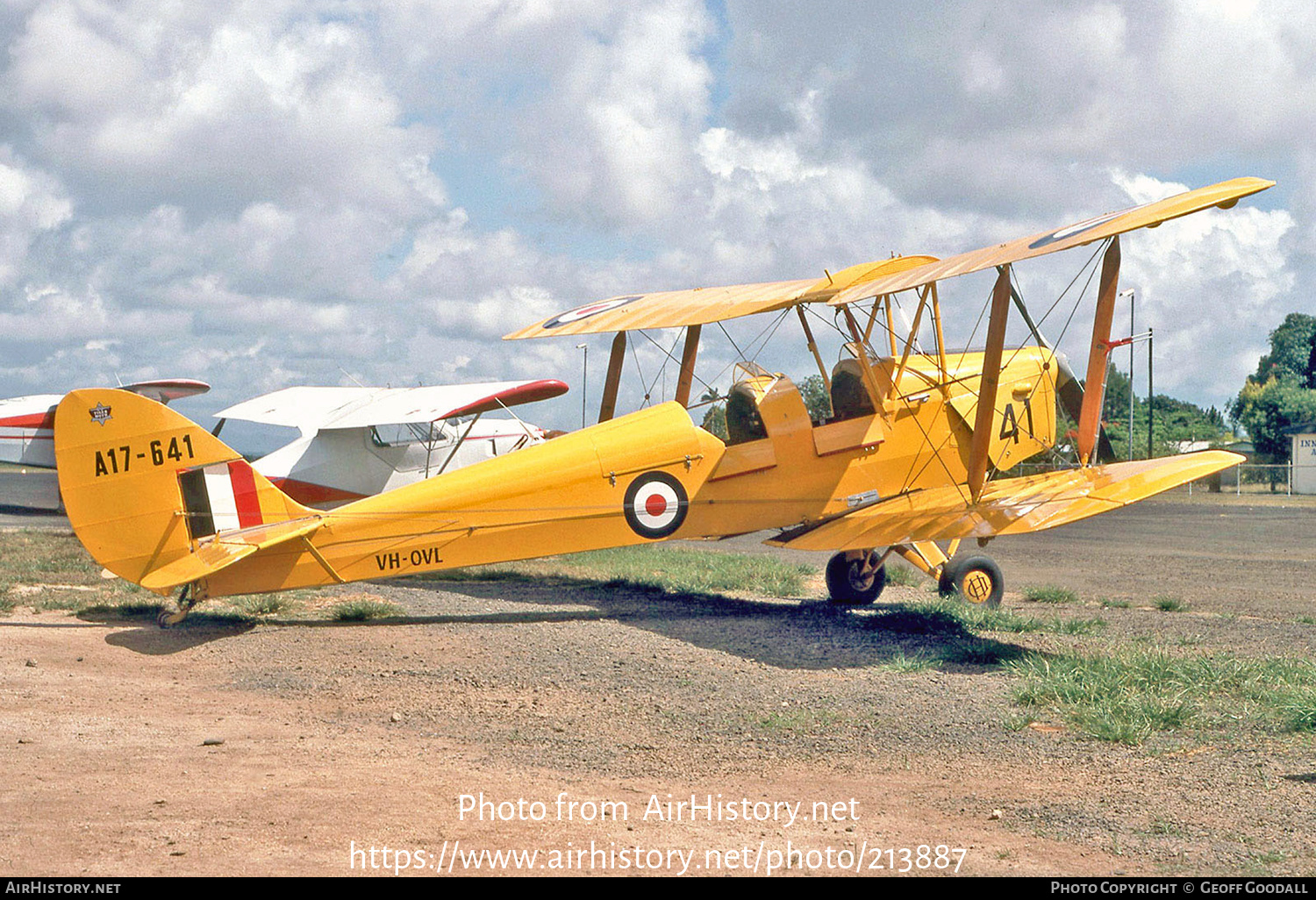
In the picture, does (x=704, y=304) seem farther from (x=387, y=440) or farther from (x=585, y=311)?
(x=387, y=440)

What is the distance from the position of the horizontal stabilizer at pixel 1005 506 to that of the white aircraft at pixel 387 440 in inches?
240

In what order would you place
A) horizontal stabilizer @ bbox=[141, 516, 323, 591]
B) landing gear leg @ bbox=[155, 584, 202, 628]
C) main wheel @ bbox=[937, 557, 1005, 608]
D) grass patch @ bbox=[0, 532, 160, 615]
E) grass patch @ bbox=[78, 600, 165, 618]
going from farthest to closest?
main wheel @ bbox=[937, 557, 1005, 608]
grass patch @ bbox=[0, 532, 160, 615]
grass patch @ bbox=[78, 600, 165, 618]
landing gear leg @ bbox=[155, 584, 202, 628]
horizontal stabilizer @ bbox=[141, 516, 323, 591]

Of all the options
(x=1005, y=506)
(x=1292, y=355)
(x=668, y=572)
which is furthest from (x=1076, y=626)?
(x=1292, y=355)

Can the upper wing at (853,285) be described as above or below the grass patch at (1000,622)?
above

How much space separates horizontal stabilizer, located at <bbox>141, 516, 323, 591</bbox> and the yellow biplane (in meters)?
0.02

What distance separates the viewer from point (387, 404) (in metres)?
16.2

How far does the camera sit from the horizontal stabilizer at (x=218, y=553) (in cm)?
876

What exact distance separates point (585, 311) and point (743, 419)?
326 centimetres

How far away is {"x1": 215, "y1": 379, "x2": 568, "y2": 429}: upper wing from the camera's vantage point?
15336mm

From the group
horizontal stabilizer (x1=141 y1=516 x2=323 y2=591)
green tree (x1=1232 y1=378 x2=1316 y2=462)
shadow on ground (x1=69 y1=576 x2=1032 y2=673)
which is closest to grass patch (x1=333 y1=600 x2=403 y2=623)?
shadow on ground (x1=69 y1=576 x2=1032 y2=673)

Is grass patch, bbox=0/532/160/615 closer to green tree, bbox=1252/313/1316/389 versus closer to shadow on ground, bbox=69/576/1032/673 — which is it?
shadow on ground, bbox=69/576/1032/673

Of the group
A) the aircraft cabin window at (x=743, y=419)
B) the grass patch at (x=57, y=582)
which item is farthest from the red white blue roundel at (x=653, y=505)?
the grass patch at (x=57, y=582)

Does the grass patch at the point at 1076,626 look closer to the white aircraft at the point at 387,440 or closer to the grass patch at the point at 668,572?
the grass patch at the point at 668,572
